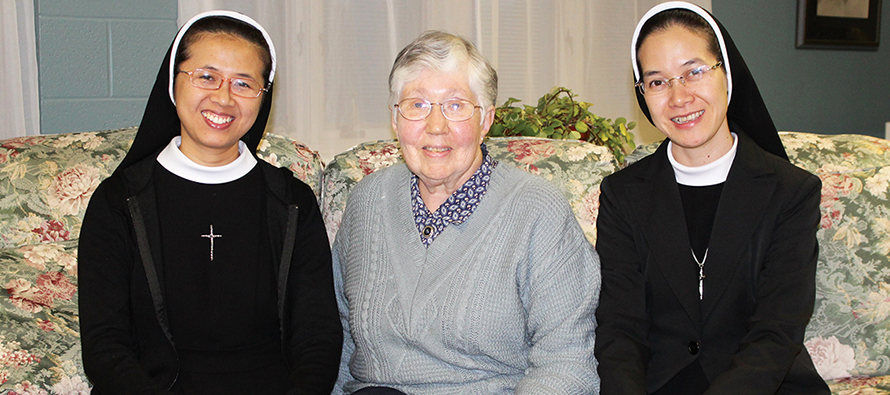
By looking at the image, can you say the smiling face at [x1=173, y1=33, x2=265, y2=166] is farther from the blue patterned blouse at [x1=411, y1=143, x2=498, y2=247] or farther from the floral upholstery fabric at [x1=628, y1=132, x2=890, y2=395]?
the floral upholstery fabric at [x1=628, y1=132, x2=890, y2=395]

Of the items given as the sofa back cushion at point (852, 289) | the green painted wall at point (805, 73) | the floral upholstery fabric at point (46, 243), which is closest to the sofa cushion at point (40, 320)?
the floral upholstery fabric at point (46, 243)

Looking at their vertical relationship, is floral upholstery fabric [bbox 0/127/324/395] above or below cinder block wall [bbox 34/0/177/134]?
below

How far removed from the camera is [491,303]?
156cm

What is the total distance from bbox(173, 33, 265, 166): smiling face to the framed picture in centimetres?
352

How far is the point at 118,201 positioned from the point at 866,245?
6.42ft

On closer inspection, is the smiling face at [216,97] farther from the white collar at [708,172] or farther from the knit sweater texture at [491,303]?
the white collar at [708,172]

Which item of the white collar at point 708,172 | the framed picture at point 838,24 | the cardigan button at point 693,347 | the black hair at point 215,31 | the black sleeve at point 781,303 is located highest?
the framed picture at point 838,24

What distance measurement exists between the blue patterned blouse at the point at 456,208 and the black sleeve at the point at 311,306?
28cm

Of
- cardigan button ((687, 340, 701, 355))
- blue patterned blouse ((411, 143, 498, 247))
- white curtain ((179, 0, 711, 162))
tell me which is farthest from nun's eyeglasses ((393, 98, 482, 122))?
white curtain ((179, 0, 711, 162))

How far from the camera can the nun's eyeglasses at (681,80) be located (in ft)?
5.32

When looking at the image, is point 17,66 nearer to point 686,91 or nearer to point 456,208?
point 456,208

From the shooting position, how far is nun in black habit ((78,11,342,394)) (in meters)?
1.58

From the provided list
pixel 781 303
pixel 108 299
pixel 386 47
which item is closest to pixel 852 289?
pixel 781 303

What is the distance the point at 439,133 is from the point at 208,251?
0.62 m
